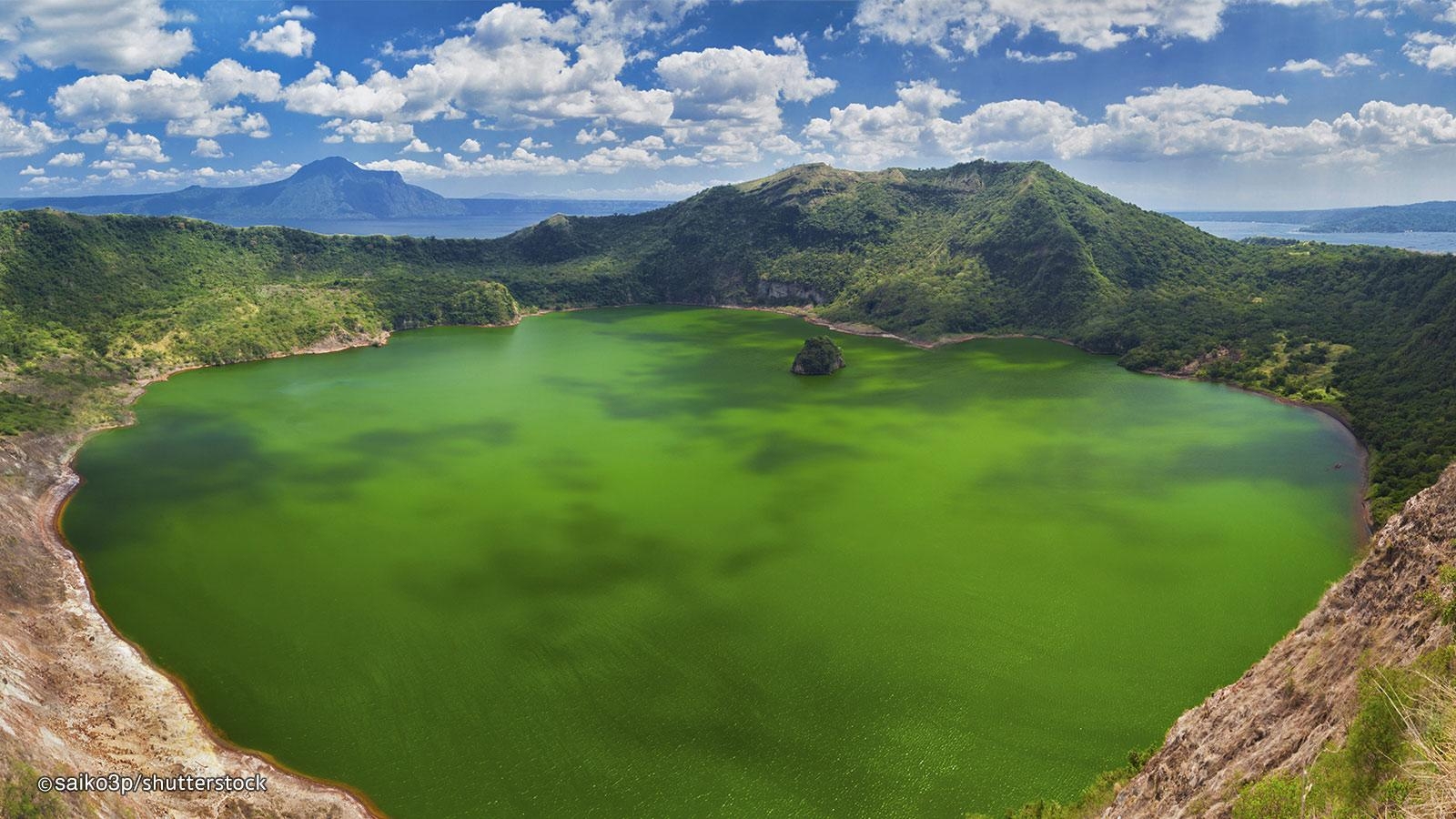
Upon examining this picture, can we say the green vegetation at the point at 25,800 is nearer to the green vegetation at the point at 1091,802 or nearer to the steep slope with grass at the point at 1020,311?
the steep slope with grass at the point at 1020,311

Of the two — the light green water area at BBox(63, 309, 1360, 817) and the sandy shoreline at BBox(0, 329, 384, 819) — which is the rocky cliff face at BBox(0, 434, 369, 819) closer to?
the sandy shoreline at BBox(0, 329, 384, 819)

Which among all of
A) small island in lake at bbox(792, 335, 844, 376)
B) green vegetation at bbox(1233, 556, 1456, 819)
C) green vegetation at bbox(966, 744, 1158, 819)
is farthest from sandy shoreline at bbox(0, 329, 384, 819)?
small island in lake at bbox(792, 335, 844, 376)

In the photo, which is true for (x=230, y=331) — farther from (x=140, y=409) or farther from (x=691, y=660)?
(x=691, y=660)

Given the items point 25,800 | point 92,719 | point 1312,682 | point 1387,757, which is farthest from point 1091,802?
point 92,719

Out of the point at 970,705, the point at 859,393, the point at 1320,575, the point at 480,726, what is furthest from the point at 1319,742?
the point at 859,393

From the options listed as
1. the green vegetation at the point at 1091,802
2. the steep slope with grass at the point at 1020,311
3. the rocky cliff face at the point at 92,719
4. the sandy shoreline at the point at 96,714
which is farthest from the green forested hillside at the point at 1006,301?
the green vegetation at the point at 1091,802

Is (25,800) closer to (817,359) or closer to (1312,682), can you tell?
(1312,682)
